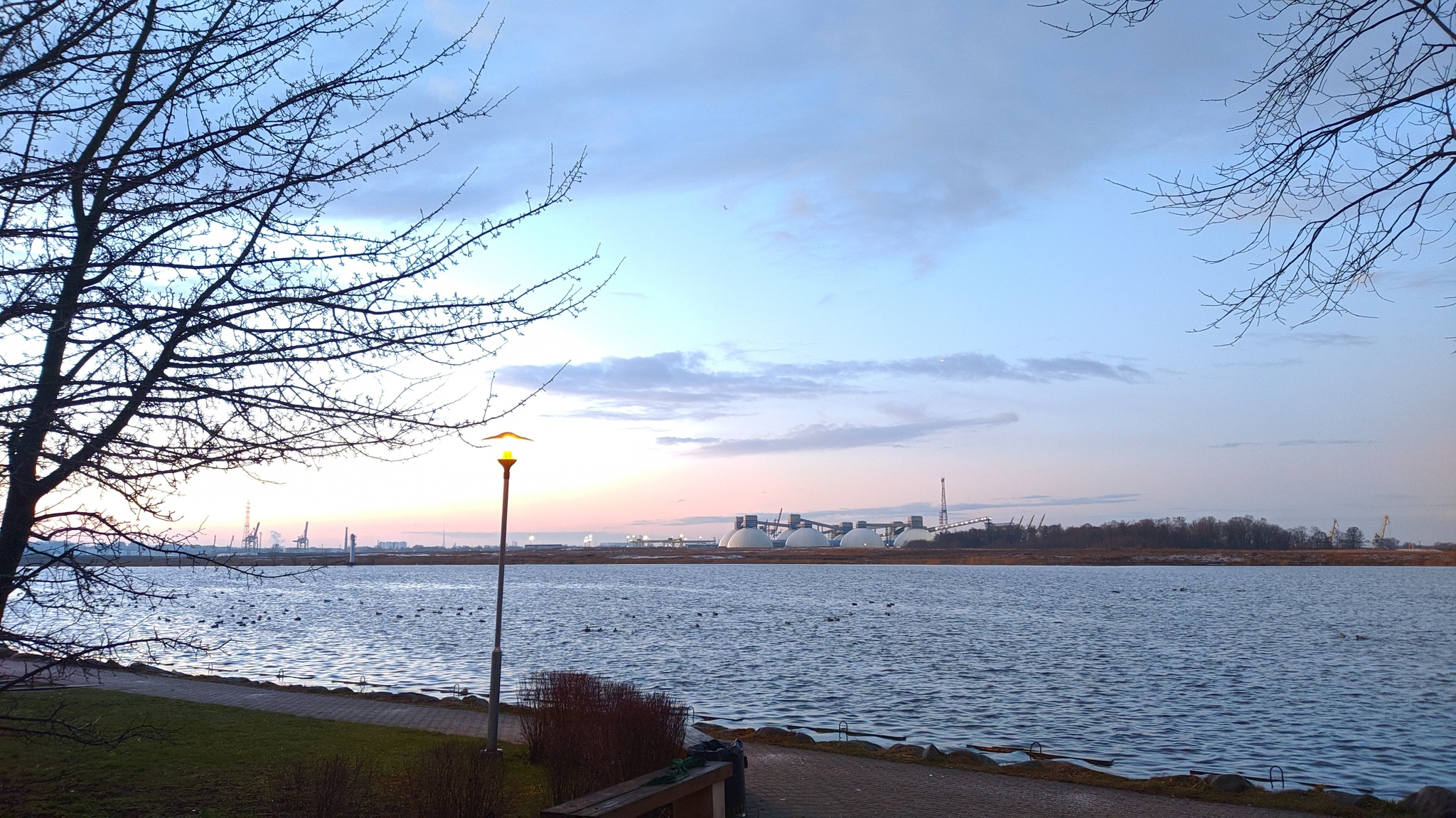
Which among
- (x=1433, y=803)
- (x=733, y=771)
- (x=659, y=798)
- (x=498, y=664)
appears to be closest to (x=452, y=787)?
(x=659, y=798)

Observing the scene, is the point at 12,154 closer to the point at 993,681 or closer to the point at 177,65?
the point at 177,65

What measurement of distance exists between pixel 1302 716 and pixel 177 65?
972 inches

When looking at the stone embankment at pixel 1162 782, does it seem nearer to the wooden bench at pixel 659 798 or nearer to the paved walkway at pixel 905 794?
the paved walkway at pixel 905 794

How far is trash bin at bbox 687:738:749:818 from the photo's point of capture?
33.1 feet

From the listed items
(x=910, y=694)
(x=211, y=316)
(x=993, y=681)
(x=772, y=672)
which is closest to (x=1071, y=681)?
(x=993, y=681)

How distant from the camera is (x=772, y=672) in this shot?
27125 mm

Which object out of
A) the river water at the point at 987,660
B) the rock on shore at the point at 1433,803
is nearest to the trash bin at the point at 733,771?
the river water at the point at 987,660

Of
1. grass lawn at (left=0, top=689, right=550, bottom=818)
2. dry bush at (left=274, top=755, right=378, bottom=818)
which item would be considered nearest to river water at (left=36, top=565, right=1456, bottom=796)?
grass lawn at (left=0, top=689, right=550, bottom=818)

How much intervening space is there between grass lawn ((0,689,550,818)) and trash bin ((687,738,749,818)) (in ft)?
6.14

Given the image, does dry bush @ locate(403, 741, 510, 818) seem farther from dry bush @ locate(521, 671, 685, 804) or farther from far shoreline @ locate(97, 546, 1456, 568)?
far shoreline @ locate(97, 546, 1456, 568)

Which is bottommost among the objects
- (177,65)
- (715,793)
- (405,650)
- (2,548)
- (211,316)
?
(405,650)

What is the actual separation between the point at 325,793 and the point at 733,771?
4087mm

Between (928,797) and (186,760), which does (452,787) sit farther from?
(928,797)

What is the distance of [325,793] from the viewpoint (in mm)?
7914
